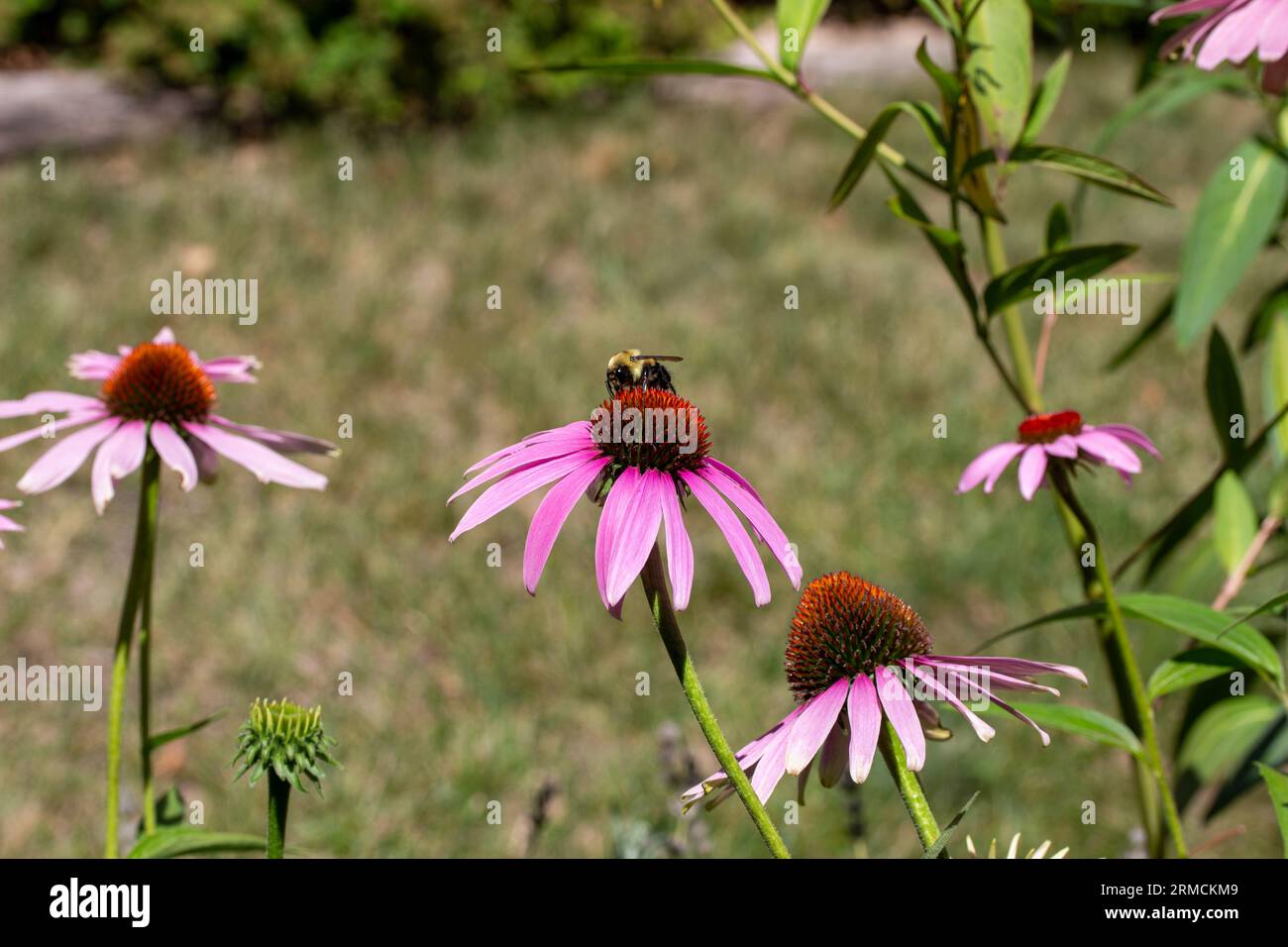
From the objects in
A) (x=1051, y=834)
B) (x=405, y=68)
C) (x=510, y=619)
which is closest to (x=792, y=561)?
(x=1051, y=834)

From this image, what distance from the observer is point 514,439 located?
11.0 ft

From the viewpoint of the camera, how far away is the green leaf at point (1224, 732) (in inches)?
49.6

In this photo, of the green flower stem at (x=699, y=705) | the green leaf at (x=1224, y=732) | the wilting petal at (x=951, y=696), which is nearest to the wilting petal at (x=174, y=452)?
the green flower stem at (x=699, y=705)

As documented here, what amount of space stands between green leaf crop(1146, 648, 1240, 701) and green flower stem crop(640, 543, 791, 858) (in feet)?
1.28

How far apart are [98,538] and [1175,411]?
303 cm

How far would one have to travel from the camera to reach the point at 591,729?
2674 mm

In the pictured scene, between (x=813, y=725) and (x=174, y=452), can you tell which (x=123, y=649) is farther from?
(x=813, y=725)

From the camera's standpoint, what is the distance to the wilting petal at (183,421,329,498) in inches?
38.4

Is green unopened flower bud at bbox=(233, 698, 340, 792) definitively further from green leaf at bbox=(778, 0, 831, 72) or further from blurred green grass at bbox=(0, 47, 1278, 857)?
blurred green grass at bbox=(0, 47, 1278, 857)

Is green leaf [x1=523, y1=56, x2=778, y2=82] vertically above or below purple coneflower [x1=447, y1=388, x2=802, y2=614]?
above

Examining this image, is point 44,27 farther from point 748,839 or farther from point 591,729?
point 748,839

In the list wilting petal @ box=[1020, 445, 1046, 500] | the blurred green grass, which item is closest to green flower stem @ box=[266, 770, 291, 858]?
wilting petal @ box=[1020, 445, 1046, 500]

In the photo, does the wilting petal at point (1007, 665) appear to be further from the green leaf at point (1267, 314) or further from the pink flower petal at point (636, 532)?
the green leaf at point (1267, 314)

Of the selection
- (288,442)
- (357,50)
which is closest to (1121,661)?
(288,442)
